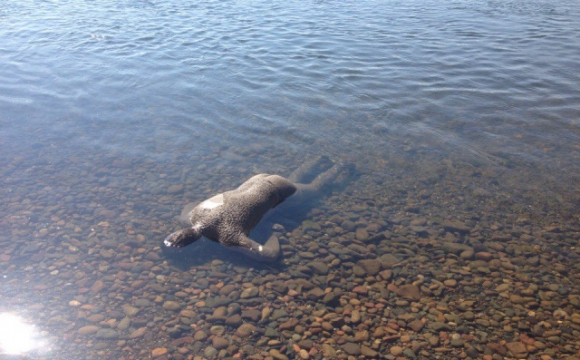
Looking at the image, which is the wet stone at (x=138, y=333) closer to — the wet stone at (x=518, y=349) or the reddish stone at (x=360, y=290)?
the reddish stone at (x=360, y=290)

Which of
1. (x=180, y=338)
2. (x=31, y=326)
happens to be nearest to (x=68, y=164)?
(x=31, y=326)

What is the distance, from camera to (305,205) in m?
8.38

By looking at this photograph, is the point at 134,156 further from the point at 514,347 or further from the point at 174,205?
the point at 514,347

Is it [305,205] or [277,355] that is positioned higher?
[305,205]

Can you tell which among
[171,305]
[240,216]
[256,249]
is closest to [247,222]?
[240,216]

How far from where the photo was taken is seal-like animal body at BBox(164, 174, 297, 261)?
7062mm

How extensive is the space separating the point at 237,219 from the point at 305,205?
1537 millimetres

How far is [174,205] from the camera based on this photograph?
8.32m

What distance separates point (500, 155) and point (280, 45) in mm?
9097

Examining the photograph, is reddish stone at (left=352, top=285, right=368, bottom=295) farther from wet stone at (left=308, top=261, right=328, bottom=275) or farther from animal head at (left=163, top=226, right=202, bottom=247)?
animal head at (left=163, top=226, right=202, bottom=247)

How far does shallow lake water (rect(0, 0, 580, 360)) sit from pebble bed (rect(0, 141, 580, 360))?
0.10ft

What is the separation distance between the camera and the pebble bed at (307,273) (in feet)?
18.9

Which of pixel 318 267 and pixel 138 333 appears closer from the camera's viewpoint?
pixel 138 333

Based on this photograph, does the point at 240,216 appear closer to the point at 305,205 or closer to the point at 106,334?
the point at 305,205
